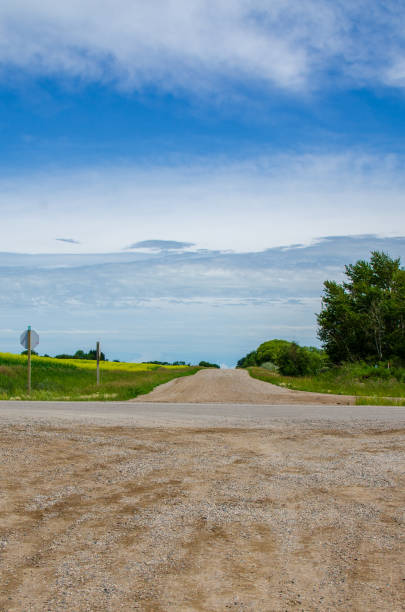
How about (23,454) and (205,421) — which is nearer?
(23,454)

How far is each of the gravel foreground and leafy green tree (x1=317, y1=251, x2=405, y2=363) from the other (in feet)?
131

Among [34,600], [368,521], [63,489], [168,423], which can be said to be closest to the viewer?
[34,600]

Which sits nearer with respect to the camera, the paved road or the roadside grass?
the paved road

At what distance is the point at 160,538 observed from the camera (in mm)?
4926

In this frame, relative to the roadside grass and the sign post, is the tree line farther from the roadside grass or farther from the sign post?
the sign post

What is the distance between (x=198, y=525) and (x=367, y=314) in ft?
149

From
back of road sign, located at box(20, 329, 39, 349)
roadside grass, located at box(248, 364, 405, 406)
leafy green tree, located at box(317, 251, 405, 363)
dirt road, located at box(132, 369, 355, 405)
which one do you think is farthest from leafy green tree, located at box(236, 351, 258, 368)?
back of road sign, located at box(20, 329, 39, 349)

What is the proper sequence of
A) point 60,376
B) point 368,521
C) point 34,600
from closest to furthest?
1. point 34,600
2. point 368,521
3. point 60,376

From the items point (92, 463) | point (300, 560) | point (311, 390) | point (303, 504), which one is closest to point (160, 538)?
point (300, 560)

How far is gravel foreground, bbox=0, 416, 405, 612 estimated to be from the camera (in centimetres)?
386

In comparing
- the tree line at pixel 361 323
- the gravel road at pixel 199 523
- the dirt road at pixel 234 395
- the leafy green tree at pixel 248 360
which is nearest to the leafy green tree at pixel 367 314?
the tree line at pixel 361 323

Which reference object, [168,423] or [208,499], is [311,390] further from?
[208,499]

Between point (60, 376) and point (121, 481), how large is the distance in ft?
115

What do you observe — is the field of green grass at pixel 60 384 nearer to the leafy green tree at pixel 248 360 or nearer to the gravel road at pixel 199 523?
the gravel road at pixel 199 523
